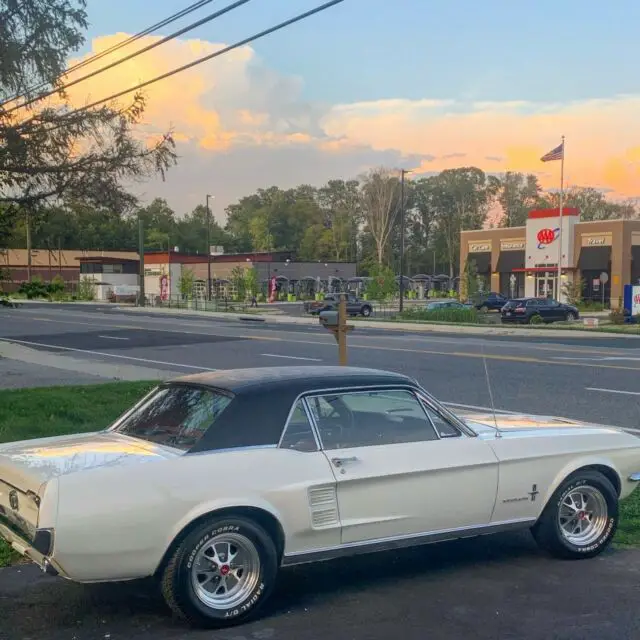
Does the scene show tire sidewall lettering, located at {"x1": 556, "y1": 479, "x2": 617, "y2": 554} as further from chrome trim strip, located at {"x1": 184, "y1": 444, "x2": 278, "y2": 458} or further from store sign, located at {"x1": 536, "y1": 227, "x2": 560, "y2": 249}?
store sign, located at {"x1": 536, "y1": 227, "x2": 560, "y2": 249}

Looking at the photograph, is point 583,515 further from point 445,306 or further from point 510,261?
point 510,261

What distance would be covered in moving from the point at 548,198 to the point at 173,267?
206ft

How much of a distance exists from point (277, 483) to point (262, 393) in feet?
1.90

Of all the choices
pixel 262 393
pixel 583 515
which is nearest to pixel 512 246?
pixel 583 515

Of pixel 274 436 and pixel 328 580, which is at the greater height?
pixel 274 436

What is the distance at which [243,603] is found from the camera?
463 centimetres

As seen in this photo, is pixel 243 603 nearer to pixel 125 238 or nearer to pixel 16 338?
pixel 16 338

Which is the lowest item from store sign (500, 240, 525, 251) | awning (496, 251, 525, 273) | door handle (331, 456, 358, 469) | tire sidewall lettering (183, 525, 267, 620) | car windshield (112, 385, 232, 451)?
tire sidewall lettering (183, 525, 267, 620)

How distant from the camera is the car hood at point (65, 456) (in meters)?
4.55

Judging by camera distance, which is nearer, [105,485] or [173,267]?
[105,485]

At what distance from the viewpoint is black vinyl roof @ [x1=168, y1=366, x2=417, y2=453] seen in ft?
15.9

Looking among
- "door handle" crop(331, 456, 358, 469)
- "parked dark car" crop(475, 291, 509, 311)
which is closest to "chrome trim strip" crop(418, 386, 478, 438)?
"door handle" crop(331, 456, 358, 469)

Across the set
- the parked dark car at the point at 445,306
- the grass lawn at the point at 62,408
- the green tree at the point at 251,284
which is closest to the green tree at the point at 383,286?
the parked dark car at the point at 445,306

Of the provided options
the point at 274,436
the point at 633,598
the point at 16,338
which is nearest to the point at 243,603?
the point at 274,436
